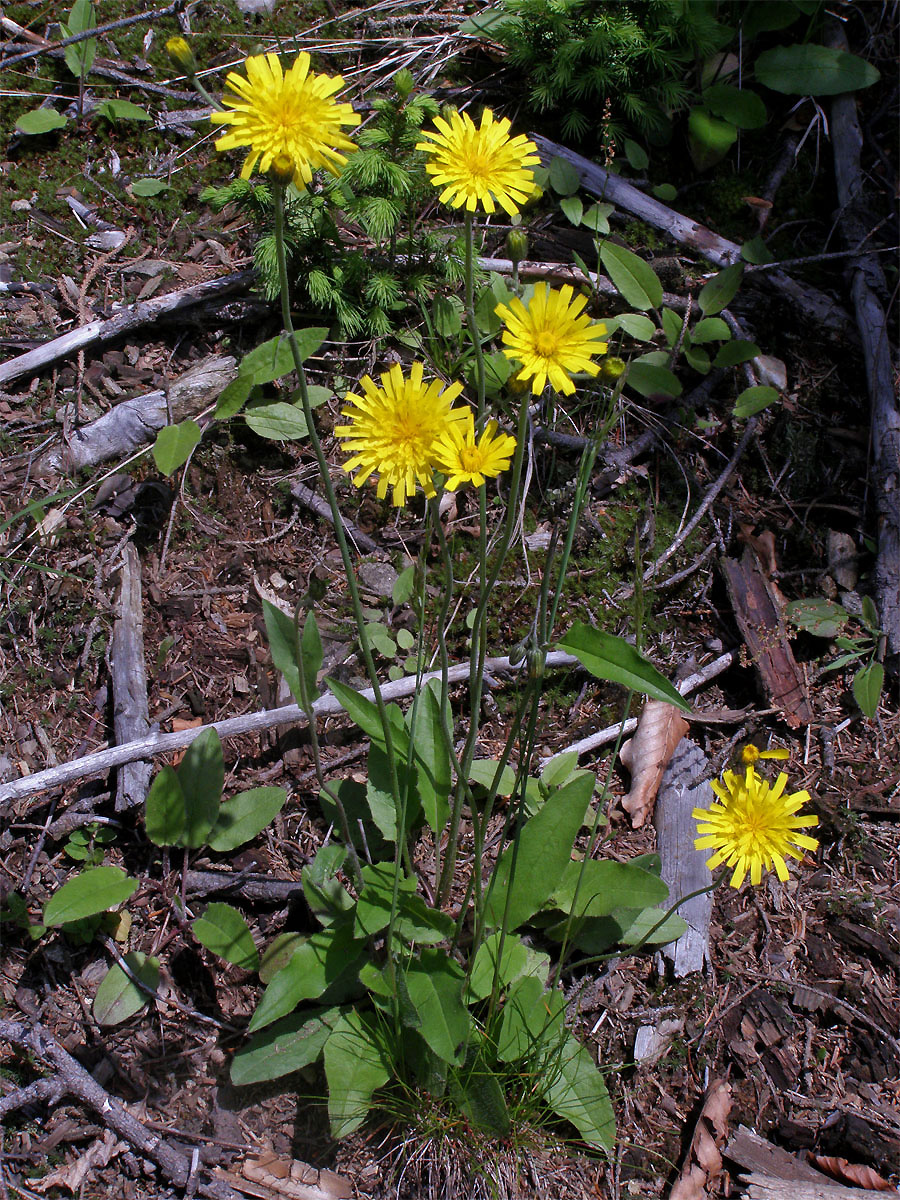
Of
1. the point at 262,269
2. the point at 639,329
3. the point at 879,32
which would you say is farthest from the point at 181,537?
the point at 879,32

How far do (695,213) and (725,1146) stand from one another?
320cm

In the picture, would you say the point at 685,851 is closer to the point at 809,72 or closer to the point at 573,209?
the point at 573,209

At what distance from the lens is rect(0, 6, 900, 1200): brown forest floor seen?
1945 mm

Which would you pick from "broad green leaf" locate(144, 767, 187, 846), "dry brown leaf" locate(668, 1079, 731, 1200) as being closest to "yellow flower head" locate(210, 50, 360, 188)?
"broad green leaf" locate(144, 767, 187, 846)

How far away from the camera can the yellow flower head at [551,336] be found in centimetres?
147

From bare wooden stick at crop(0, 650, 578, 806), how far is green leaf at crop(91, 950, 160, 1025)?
0.50 meters

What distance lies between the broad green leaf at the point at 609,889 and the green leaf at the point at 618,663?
2.32 ft

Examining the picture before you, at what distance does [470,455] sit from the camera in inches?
58.3

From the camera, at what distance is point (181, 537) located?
2.71 meters

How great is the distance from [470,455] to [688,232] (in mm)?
2198

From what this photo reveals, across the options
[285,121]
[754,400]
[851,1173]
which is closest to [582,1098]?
[851,1173]

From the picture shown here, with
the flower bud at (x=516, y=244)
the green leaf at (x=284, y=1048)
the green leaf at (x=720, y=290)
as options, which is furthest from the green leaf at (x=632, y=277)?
the green leaf at (x=284, y=1048)

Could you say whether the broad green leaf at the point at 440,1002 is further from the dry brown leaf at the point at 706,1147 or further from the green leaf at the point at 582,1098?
the dry brown leaf at the point at 706,1147

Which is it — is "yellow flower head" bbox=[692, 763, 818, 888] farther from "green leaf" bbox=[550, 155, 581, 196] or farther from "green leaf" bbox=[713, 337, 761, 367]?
"green leaf" bbox=[550, 155, 581, 196]
